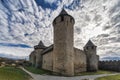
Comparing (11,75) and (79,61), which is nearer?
(11,75)

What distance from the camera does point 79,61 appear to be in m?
39.5

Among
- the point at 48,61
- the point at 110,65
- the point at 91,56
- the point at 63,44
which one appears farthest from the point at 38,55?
the point at 110,65

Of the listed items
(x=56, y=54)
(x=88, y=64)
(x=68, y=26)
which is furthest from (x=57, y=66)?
(x=88, y=64)

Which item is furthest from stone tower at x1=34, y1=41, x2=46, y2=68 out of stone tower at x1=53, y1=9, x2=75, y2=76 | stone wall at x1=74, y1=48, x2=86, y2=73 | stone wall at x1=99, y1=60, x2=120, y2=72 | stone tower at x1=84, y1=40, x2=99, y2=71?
stone wall at x1=99, y1=60, x2=120, y2=72

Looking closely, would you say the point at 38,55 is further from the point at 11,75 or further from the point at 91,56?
A: the point at 11,75

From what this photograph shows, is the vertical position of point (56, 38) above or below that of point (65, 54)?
above

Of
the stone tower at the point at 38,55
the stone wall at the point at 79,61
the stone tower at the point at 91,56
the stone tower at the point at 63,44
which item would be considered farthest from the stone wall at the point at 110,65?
the stone tower at the point at 63,44

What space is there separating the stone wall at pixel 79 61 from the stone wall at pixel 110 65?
48.4 feet

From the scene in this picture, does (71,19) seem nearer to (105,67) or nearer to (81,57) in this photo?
(81,57)

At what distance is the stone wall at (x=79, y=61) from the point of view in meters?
37.7

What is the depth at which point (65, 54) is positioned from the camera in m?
30.2

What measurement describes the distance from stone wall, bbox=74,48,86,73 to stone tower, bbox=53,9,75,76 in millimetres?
6474

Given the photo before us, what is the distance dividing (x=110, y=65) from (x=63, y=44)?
28885mm

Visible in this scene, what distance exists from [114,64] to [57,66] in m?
28.5
